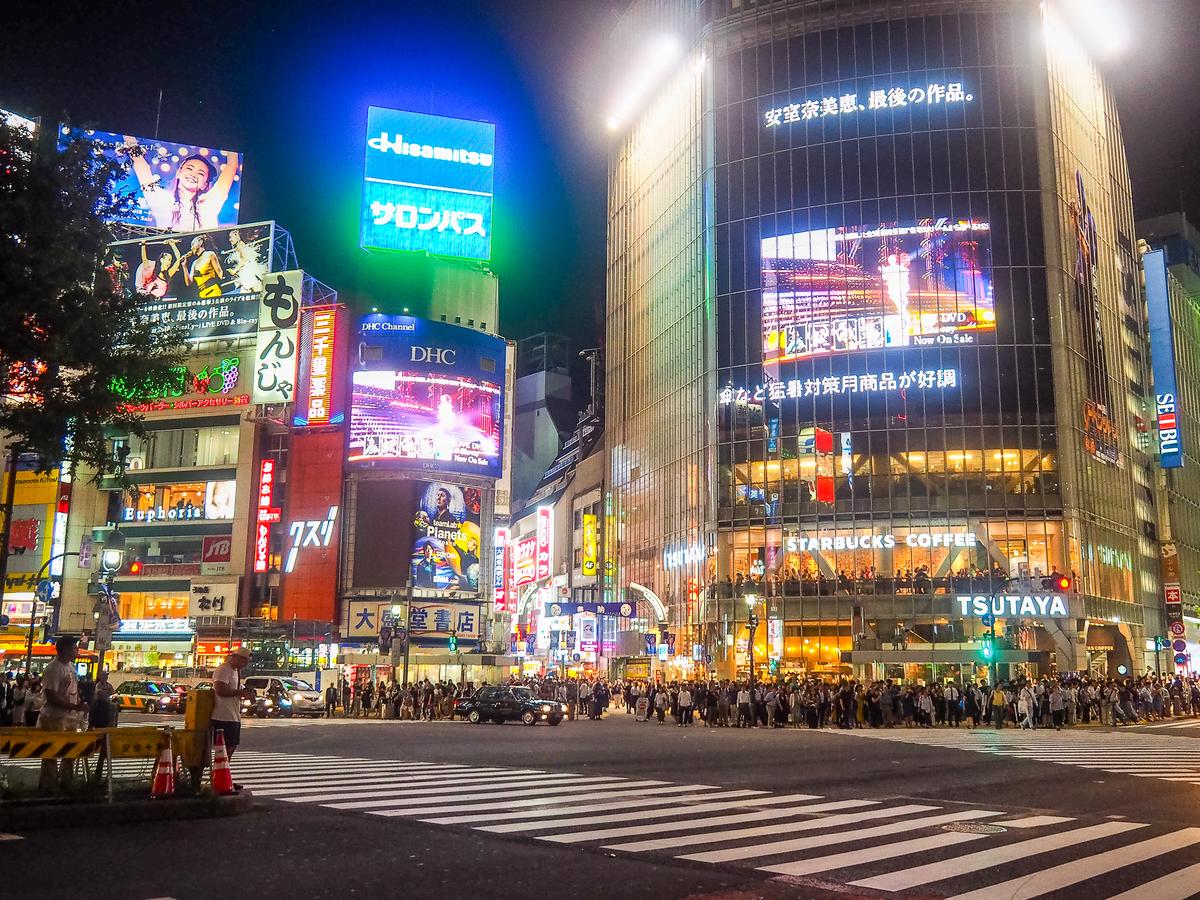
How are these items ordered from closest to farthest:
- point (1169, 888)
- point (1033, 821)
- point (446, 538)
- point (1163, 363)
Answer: point (1169, 888) → point (1033, 821) → point (446, 538) → point (1163, 363)

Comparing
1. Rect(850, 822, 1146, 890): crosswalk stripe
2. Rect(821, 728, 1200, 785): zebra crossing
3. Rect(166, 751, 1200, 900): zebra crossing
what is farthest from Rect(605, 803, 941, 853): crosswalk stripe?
Rect(821, 728, 1200, 785): zebra crossing

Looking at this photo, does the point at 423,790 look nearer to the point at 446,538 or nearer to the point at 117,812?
the point at 117,812

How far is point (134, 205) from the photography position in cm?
1477

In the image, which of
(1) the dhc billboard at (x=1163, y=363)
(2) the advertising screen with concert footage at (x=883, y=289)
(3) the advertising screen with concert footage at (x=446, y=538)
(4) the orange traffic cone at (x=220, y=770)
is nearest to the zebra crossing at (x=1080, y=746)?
(4) the orange traffic cone at (x=220, y=770)

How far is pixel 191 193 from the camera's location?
245ft

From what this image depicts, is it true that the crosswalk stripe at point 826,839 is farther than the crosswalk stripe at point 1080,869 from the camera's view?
Yes

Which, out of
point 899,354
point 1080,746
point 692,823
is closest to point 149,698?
point 1080,746

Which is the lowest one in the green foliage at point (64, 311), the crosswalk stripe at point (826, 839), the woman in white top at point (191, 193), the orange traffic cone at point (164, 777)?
the crosswalk stripe at point (826, 839)

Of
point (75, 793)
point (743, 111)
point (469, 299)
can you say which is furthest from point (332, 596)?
point (75, 793)

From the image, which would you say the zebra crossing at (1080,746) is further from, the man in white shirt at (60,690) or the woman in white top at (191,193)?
the woman in white top at (191,193)

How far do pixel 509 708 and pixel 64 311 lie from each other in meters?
29.2

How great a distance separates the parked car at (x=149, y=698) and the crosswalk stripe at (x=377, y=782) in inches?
1158

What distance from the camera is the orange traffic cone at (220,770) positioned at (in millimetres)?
11250

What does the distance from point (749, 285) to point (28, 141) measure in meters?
55.2
